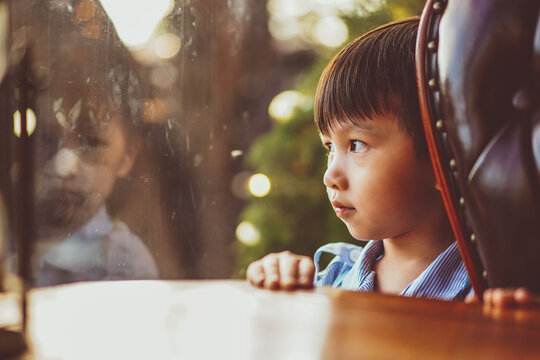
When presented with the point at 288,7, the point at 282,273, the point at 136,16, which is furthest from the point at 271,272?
the point at 288,7

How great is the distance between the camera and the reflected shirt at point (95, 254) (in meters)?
0.86

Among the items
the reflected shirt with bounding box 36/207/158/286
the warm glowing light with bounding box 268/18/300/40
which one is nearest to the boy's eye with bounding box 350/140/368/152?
the reflected shirt with bounding box 36/207/158/286

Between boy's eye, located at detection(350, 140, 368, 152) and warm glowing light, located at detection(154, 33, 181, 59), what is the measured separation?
425 millimetres

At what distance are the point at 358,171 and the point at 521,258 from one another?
0.34 m

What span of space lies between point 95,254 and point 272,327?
1.88ft

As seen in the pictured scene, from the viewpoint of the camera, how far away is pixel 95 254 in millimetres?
882

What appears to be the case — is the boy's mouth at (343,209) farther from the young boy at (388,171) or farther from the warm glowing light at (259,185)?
the warm glowing light at (259,185)

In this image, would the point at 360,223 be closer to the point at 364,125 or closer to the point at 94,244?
the point at 364,125

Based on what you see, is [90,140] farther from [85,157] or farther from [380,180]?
[380,180]

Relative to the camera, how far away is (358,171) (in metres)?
0.94

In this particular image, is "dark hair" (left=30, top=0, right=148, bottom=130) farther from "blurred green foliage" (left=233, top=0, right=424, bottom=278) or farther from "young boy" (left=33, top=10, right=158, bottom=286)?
"blurred green foliage" (left=233, top=0, right=424, bottom=278)

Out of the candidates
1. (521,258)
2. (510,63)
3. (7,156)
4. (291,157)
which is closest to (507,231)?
(521,258)

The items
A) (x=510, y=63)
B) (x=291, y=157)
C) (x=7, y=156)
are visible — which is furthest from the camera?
(x=291, y=157)

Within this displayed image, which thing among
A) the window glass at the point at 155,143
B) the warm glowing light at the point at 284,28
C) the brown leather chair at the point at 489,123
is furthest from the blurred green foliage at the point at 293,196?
the brown leather chair at the point at 489,123
